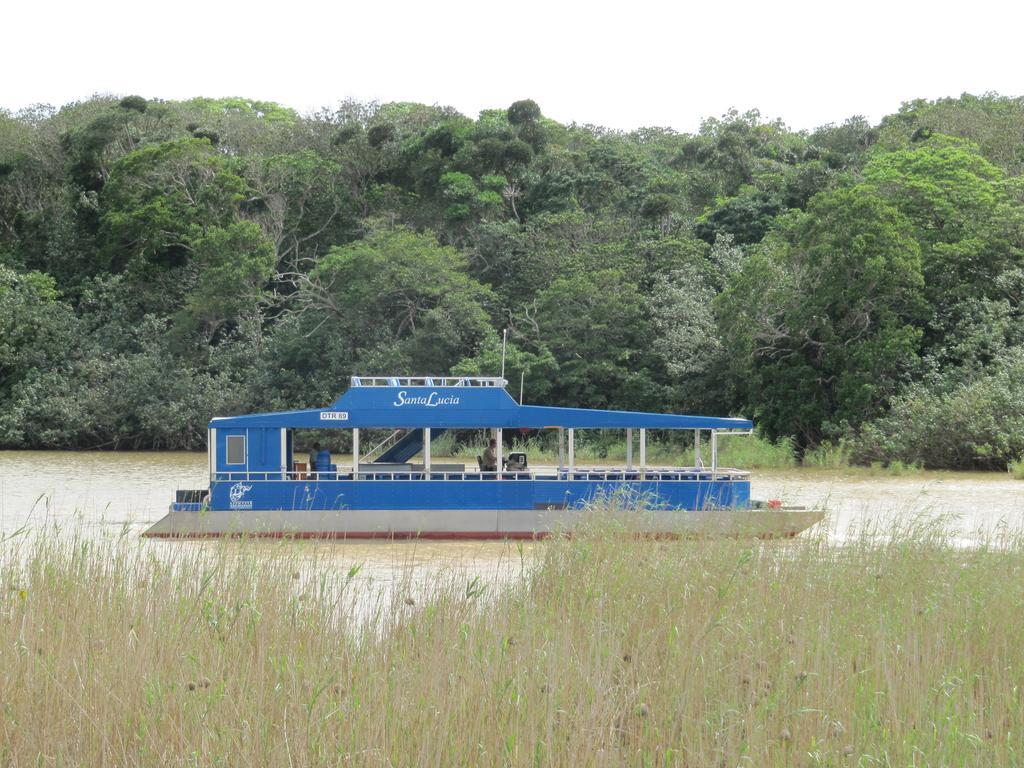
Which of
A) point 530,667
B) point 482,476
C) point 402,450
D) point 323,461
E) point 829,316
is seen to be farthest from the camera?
point 829,316

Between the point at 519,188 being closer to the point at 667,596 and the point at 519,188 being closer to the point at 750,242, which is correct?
the point at 750,242

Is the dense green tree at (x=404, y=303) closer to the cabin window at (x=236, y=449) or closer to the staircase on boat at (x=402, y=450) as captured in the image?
the staircase on boat at (x=402, y=450)

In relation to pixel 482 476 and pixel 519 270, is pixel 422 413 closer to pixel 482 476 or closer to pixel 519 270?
pixel 482 476

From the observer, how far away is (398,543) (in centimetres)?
1836

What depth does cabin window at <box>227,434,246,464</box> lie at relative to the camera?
18.8m

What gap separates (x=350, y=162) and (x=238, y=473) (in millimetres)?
31482

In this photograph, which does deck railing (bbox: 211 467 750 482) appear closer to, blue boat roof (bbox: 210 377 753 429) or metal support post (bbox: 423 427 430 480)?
metal support post (bbox: 423 427 430 480)

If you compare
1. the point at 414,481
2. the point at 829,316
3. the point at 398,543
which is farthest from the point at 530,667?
the point at 829,316

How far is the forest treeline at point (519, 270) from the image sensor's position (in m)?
34.1

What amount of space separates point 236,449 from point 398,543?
2.77 meters

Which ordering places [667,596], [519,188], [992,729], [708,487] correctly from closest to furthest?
[992,729], [667,596], [708,487], [519,188]

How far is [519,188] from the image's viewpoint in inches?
1893

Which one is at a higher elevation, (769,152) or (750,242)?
(769,152)

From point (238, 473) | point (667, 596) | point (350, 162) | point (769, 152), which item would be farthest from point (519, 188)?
point (667, 596)
